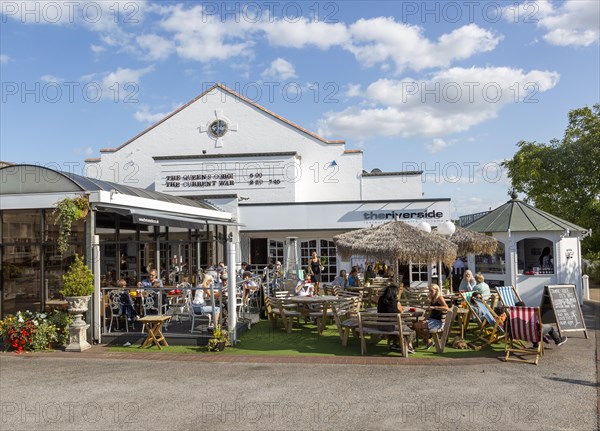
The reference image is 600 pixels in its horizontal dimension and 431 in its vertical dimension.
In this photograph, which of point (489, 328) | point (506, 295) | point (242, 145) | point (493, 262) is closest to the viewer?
point (489, 328)

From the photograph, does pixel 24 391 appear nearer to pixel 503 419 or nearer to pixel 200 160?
pixel 503 419

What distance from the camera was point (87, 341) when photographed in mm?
10086

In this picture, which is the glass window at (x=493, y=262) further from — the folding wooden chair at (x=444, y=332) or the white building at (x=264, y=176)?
the folding wooden chair at (x=444, y=332)

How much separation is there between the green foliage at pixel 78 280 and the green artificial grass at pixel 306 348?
1238 millimetres

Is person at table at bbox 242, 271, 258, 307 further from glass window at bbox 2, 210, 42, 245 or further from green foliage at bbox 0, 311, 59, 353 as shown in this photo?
glass window at bbox 2, 210, 42, 245

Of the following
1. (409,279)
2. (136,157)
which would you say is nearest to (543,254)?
(409,279)

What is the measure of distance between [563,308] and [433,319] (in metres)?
3.21

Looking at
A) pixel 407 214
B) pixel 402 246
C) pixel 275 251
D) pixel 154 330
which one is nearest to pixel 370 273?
pixel 407 214

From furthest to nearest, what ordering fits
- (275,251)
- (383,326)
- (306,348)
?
1. (275,251)
2. (306,348)
3. (383,326)

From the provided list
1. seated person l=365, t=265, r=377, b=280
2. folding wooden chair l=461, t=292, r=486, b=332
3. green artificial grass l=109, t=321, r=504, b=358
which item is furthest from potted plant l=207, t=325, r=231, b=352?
seated person l=365, t=265, r=377, b=280

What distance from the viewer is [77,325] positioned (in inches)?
380

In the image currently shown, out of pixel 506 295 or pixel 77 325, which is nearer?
pixel 77 325

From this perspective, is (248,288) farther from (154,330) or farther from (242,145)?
(242,145)

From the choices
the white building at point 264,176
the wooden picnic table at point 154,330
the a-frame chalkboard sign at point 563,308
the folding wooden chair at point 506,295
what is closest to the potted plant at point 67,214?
the wooden picnic table at point 154,330
